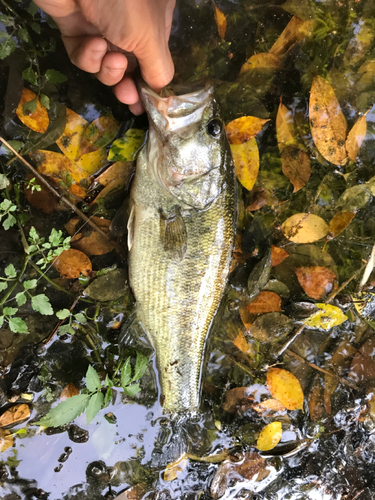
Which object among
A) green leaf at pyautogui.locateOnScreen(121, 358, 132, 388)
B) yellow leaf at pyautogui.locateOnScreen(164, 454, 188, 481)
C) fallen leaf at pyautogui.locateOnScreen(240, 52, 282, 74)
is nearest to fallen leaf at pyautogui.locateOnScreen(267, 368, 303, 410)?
yellow leaf at pyautogui.locateOnScreen(164, 454, 188, 481)

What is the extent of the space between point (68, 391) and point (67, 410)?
38 centimetres

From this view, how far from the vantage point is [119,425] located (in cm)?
258

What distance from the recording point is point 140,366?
7.69ft

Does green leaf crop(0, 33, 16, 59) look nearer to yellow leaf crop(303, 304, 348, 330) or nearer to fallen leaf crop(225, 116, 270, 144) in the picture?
fallen leaf crop(225, 116, 270, 144)

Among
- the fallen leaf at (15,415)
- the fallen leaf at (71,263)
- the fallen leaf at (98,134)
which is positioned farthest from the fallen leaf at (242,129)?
the fallen leaf at (15,415)

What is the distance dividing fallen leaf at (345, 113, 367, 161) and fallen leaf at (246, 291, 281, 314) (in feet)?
4.27

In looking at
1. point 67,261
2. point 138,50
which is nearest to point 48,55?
point 138,50

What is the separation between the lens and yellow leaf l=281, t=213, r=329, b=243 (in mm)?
2705

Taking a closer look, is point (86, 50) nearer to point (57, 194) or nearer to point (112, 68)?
point (112, 68)

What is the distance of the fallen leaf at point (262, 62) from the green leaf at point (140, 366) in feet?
7.36

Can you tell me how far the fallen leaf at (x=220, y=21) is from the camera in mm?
2508

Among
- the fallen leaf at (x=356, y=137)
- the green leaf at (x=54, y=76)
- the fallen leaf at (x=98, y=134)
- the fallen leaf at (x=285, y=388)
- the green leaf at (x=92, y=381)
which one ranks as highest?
the green leaf at (x=54, y=76)

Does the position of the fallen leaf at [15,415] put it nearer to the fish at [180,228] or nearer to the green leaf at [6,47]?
the fish at [180,228]

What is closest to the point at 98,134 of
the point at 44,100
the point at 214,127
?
the point at 44,100
